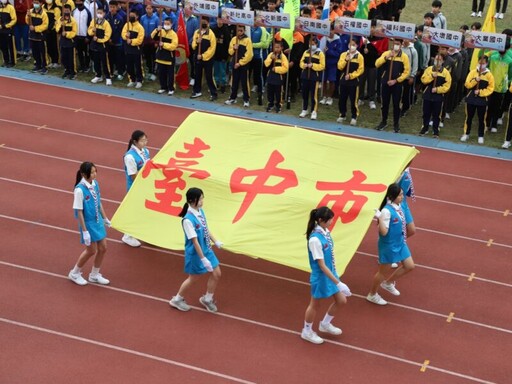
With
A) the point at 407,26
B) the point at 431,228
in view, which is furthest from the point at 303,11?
the point at 431,228

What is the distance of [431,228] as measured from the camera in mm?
11453

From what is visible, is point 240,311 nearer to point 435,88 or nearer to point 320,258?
point 320,258

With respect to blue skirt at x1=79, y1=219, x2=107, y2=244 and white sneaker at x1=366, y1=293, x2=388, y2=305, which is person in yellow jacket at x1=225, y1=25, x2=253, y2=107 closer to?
blue skirt at x1=79, y1=219, x2=107, y2=244

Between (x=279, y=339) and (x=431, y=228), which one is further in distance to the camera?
(x=431, y=228)

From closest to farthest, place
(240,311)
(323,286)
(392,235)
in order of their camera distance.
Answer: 1. (323,286)
2. (392,235)
3. (240,311)

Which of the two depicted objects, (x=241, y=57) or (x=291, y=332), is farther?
(x=241, y=57)

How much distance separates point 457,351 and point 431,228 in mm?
3095

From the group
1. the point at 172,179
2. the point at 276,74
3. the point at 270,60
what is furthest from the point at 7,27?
the point at 172,179

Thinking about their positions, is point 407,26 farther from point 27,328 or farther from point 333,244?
point 27,328

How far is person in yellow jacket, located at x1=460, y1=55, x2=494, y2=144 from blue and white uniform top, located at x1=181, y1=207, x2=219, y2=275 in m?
7.46

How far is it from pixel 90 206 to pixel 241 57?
24.4ft

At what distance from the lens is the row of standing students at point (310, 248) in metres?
8.22

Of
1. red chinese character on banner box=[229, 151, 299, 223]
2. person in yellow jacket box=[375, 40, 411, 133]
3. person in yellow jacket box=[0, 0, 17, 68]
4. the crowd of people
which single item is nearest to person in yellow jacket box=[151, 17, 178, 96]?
the crowd of people

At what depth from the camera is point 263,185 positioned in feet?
32.2
